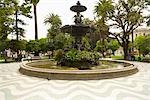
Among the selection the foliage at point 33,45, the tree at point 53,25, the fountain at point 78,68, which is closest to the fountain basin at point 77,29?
the fountain at point 78,68

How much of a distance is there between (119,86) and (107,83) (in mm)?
638

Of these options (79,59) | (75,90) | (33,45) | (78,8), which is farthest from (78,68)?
(33,45)

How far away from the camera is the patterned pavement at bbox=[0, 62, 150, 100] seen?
276 inches

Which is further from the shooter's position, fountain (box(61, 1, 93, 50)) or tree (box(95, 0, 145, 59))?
tree (box(95, 0, 145, 59))

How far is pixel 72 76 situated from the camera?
967 cm

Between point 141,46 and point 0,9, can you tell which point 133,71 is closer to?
point 0,9

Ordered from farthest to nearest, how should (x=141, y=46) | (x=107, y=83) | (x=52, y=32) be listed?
1. (x=52, y=32)
2. (x=141, y=46)
3. (x=107, y=83)

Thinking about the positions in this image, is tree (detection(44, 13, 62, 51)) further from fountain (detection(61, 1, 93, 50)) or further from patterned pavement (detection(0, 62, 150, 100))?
patterned pavement (detection(0, 62, 150, 100))

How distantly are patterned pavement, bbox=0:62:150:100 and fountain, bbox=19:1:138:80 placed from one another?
0.46 meters

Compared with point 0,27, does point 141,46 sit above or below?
below

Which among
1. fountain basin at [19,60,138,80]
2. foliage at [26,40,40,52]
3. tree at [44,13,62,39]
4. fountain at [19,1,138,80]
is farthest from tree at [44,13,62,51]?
fountain basin at [19,60,138,80]

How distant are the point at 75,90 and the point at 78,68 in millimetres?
4675

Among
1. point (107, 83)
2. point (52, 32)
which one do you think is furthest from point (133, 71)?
point (52, 32)

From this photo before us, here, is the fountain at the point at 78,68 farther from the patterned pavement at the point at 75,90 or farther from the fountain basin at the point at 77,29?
the patterned pavement at the point at 75,90
